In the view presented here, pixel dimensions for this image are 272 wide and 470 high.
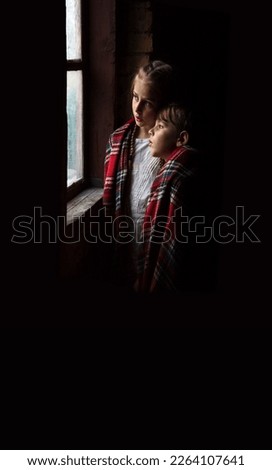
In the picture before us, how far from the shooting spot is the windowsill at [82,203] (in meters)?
1.84

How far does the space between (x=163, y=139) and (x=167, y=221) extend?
0.24 meters

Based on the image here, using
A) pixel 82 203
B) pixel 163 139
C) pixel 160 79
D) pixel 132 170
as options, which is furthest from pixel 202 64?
pixel 82 203

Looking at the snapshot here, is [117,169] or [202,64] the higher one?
[202,64]

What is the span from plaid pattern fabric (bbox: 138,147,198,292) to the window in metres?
0.27

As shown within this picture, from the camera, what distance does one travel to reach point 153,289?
6.07 ft

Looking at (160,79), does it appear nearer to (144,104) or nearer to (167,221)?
(144,104)

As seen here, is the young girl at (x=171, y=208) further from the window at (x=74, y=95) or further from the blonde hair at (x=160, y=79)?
the window at (x=74, y=95)

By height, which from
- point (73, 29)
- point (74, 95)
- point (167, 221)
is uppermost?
point (73, 29)

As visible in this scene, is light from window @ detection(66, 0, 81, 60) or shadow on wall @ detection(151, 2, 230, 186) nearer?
shadow on wall @ detection(151, 2, 230, 186)

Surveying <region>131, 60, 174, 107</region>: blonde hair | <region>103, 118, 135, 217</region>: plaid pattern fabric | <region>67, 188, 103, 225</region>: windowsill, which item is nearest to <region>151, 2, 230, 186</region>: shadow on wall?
<region>131, 60, 174, 107</region>: blonde hair

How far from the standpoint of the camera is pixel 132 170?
1890mm

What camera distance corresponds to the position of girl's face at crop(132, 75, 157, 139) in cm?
182

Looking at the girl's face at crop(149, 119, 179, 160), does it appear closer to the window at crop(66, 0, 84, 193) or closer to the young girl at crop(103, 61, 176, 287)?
the young girl at crop(103, 61, 176, 287)

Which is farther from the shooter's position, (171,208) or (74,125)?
(74,125)
